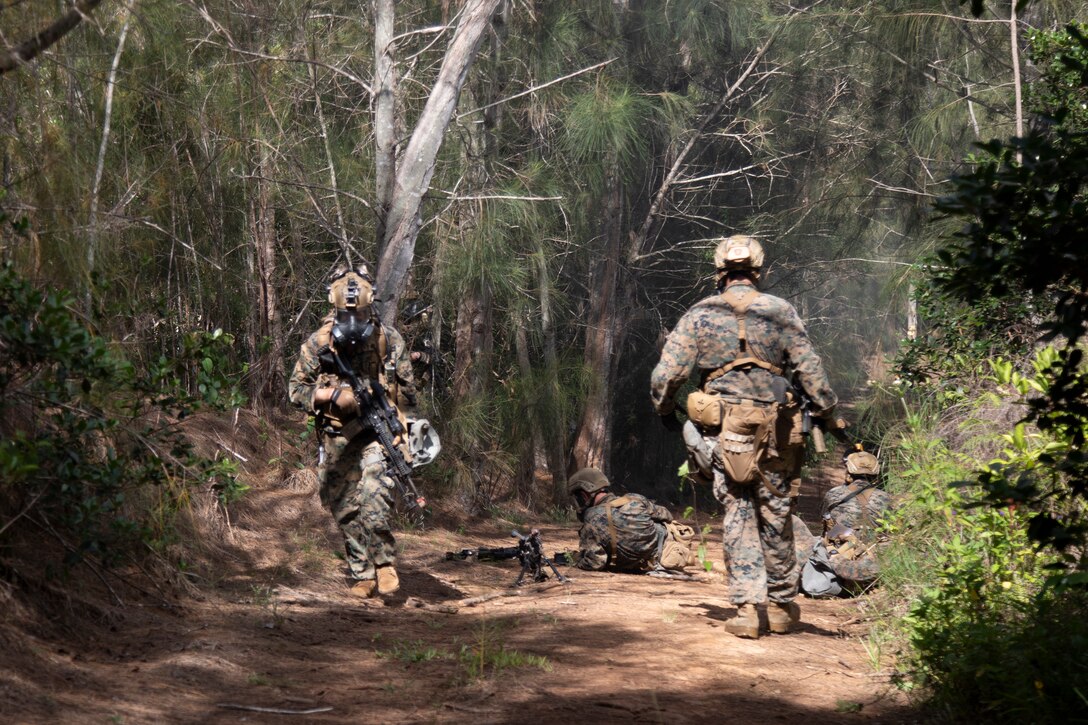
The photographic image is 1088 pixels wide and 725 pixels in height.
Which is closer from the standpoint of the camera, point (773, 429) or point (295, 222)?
point (773, 429)

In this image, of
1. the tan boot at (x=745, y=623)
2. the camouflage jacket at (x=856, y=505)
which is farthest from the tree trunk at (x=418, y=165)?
the tan boot at (x=745, y=623)

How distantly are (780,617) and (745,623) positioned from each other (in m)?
0.33

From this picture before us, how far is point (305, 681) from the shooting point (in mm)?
4828

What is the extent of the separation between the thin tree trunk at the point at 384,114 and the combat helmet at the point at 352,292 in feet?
8.53

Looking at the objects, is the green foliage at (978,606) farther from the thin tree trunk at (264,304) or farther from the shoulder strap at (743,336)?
the thin tree trunk at (264,304)

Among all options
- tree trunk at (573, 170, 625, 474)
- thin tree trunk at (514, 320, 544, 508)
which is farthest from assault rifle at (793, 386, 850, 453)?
tree trunk at (573, 170, 625, 474)

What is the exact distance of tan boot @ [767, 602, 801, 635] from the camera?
A: 611cm

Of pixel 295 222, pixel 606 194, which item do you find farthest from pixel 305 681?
pixel 606 194

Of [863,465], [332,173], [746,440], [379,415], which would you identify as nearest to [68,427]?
[379,415]

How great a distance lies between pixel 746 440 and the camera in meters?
6.01

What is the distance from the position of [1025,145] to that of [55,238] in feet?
14.8

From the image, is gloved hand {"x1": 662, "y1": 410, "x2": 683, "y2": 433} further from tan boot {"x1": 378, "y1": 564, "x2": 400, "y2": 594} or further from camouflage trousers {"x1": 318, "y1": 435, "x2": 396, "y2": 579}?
tan boot {"x1": 378, "y1": 564, "x2": 400, "y2": 594}

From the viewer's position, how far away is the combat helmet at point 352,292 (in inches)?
273

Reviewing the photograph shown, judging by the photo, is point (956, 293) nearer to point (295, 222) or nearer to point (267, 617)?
point (267, 617)
